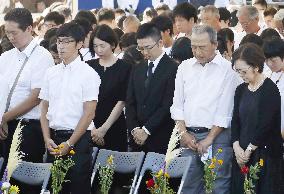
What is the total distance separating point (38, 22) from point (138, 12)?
219 centimetres

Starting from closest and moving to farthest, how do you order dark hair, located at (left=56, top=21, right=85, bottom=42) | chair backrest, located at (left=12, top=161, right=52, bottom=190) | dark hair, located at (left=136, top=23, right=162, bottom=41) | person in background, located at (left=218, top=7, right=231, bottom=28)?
chair backrest, located at (left=12, top=161, right=52, bottom=190) < dark hair, located at (left=56, top=21, right=85, bottom=42) < dark hair, located at (left=136, top=23, right=162, bottom=41) < person in background, located at (left=218, top=7, right=231, bottom=28)

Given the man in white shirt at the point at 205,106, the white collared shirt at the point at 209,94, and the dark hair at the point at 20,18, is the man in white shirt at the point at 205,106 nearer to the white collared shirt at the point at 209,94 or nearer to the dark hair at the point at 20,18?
the white collared shirt at the point at 209,94

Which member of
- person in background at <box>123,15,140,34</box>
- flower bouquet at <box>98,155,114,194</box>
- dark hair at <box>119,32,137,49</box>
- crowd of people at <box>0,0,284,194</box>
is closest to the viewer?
flower bouquet at <box>98,155,114,194</box>

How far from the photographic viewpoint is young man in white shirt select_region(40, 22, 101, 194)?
848 centimetres

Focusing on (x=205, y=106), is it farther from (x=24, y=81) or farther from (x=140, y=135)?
(x=24, y=81)

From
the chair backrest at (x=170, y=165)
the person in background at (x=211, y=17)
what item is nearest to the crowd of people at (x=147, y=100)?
the chair backrest at (x=170, y=165)

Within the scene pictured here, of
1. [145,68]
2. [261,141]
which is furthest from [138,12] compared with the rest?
[261,141]

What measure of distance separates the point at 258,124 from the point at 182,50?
165cm

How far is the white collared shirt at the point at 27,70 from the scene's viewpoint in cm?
910

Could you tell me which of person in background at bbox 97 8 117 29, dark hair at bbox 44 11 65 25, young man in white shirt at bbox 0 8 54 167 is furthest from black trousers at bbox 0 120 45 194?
person in background at bbox 97 8 117 29

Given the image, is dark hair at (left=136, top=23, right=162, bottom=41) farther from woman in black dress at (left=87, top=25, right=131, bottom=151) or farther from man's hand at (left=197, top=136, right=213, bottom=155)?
man's hand at (left=197, top=136, right=213, bottom=155)

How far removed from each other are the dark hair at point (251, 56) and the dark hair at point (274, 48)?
0.57 meters

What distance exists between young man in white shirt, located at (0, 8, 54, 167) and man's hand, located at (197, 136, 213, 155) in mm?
1537

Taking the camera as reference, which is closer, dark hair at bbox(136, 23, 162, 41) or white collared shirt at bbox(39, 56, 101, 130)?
white collared shirt at bbox(39, 56, 101, 130)
